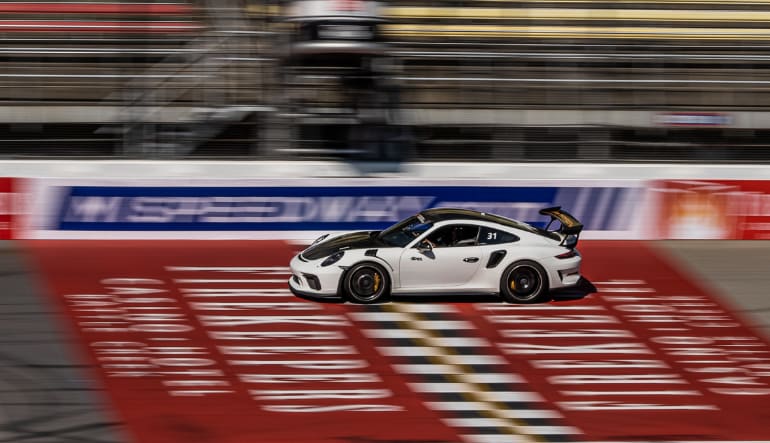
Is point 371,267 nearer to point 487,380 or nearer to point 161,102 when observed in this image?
point 487,380

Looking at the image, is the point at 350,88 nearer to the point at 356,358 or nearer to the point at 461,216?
the point at 461,216

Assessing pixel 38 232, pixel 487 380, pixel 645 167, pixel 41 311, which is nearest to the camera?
pixel 487 380

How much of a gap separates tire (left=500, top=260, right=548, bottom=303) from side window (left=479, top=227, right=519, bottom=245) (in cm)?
30

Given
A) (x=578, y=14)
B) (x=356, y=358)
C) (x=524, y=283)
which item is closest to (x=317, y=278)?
(x=356, y=358)

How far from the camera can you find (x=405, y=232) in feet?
38.9

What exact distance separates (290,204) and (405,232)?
2.99 m

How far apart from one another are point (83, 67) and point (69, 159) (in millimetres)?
1863

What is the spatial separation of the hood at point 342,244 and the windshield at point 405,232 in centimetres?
10

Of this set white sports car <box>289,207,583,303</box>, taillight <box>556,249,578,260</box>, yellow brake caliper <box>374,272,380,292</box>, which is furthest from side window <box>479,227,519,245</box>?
yellow brake caliper <box>374,272,380,292</box>

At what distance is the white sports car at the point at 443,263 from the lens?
37.7 feet

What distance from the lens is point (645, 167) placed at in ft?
49.5

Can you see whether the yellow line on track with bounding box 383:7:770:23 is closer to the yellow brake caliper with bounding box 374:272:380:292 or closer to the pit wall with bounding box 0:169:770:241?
the pit wall with bounding box 0:169:770:241

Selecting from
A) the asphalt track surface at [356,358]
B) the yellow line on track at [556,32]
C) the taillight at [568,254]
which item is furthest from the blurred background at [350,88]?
the taillight at [568,254]

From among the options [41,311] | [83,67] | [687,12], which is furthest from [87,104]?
[687,12]
